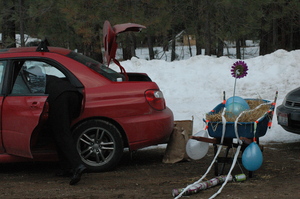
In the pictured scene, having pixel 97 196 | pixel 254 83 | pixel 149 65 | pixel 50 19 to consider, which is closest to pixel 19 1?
pixel 50 19

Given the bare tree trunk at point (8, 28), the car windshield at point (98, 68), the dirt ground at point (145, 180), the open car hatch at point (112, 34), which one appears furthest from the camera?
the bare tree trunk at point (8, 28)

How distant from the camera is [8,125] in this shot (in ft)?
22.2

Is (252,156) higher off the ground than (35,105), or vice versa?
(35,105)

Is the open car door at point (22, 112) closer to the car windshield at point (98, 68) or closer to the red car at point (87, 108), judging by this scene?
the red car at point (87, 108)

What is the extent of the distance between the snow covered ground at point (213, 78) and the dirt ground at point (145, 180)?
5.19 meters

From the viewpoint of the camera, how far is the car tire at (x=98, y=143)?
6.93 m

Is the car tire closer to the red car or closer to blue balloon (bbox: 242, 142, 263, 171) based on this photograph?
the red car

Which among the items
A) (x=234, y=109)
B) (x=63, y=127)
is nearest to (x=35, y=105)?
(x=63, y=127)

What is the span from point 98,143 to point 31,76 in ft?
3.82

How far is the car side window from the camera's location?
22.8 feet

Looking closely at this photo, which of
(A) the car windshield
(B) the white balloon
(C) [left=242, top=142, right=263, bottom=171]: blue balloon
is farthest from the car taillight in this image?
(C) [left=242, top=142, right=263, bottom=171]: blue balloon

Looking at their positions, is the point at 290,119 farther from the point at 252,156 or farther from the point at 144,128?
the point at 144,128

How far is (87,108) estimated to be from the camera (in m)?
6.95

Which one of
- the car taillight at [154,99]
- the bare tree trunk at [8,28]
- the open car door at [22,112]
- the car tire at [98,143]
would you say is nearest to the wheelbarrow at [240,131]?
the car taillight at [154,99]
